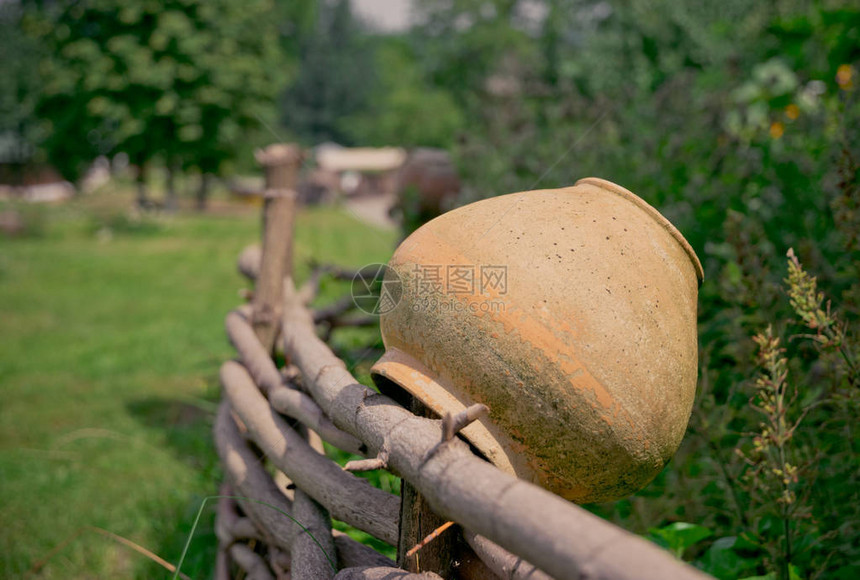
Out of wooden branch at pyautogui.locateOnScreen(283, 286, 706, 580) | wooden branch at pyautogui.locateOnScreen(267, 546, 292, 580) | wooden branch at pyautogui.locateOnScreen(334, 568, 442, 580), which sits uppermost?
wooden branch at pyautogui.locateOnScreen(283, 286, 706, 580)

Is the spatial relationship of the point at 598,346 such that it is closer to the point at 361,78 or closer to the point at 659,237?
the point at 659,237

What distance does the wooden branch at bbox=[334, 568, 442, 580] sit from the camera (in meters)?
1.44

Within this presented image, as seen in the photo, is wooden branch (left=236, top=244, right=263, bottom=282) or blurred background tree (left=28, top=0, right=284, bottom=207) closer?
wooden branch (left=236, top=244, right=263, bottom=282)

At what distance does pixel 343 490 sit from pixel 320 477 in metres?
0.11

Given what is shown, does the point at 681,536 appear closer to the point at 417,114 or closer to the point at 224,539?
the point at 224,539

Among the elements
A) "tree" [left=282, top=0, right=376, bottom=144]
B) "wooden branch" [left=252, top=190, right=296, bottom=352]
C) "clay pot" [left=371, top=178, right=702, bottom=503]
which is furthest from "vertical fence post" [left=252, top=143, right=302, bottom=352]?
"tree" [left=282, top=0, right=376, bottom=144]

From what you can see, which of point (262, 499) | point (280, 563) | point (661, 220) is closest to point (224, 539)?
point (262, 499)

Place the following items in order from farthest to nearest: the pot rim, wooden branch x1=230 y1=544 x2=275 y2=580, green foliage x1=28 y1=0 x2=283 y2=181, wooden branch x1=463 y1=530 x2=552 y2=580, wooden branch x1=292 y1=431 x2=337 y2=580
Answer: green foliage x1=28 y1=0 x2=283 y2=181 → wooden branch x1=230 y1=544 x2=275 y2=580 → wooden branch x1=292 y1=431 x2=337 y2=580 → the pot rim → wooden branch x1=463 y1=530 x2=552 y2=580

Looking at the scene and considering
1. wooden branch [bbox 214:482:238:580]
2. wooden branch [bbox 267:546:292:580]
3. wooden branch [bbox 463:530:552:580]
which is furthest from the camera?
wooden branch [bbox 214:482:238:580]

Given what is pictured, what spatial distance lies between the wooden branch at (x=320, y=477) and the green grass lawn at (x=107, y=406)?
80 cm

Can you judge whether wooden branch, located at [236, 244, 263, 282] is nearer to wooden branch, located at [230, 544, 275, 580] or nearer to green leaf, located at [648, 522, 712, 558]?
wooden branch, located at [230, 544, 275, 580]

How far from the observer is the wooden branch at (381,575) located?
1437 mm

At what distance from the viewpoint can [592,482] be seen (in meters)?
1.50

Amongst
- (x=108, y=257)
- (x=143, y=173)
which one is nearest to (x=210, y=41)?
(x=143, y=173)
